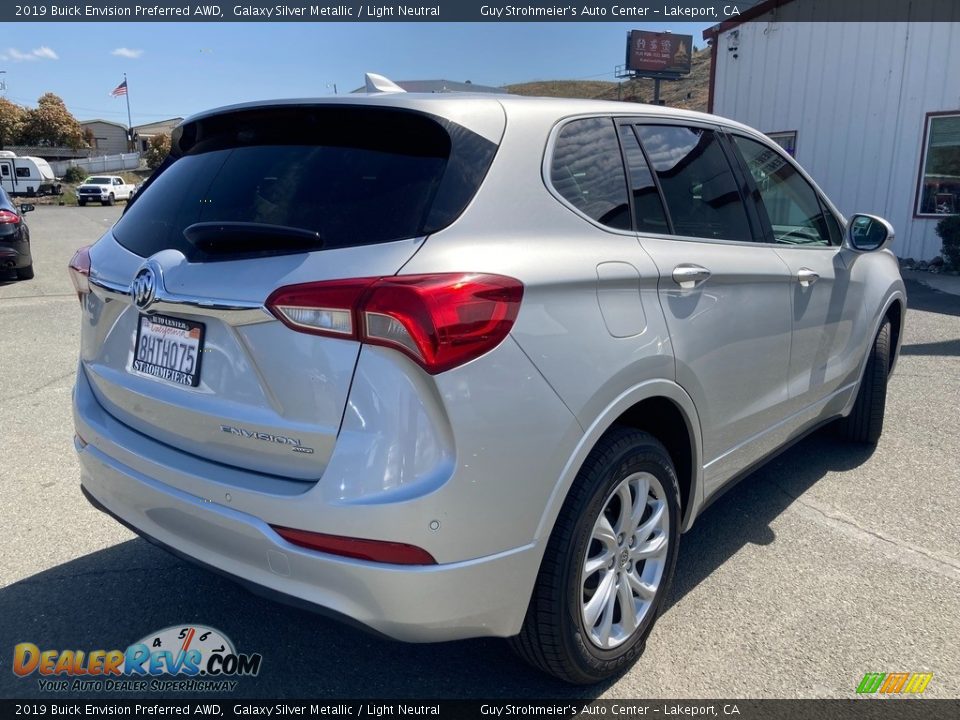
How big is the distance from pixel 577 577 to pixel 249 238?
52.8 inches

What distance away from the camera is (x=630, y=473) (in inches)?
95.3

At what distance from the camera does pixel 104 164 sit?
71.6 meters

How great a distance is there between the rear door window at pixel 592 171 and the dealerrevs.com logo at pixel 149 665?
190 cm

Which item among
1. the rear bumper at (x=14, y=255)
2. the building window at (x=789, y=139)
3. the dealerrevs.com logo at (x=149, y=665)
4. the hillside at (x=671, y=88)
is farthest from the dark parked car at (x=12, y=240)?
the hillside at (x=671, y=88)

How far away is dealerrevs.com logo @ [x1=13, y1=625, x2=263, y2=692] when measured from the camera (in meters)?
2.56

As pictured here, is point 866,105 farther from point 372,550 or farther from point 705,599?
point 372,550

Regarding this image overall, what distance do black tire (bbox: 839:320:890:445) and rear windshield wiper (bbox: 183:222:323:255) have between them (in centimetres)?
360

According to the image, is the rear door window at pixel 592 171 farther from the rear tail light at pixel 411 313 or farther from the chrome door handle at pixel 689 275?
the rear tail light at pixel 411 313

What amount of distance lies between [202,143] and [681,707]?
2486mm

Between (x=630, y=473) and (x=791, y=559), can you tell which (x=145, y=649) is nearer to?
(x=630, y=473)

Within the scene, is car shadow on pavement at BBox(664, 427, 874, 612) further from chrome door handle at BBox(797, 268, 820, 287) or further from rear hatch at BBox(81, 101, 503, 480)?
rear hatch at BBox(81, 101, 503, 480)

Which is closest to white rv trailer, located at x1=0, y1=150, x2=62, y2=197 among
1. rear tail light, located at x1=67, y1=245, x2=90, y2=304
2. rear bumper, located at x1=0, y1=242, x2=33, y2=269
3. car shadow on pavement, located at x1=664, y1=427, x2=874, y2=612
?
rear bumper, located at x1=0, y1=242, x2=33, y2=269

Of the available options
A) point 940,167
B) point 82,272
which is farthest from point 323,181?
point 940,167

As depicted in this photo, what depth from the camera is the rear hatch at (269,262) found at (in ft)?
6.51
